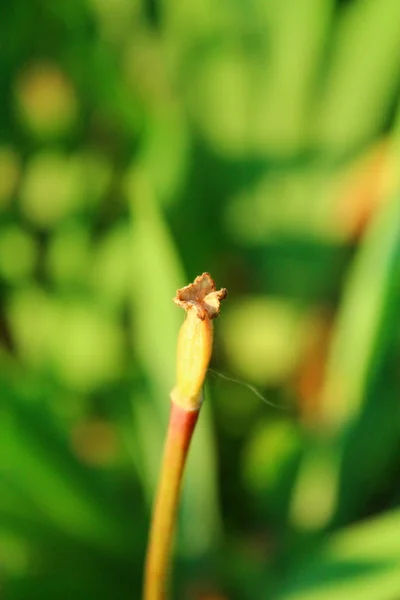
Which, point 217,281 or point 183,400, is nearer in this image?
point 183,400

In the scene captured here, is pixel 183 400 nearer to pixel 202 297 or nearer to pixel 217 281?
pixel 202 297

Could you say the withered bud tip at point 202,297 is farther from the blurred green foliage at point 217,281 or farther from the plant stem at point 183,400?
the blurred green foliage at point 217,281

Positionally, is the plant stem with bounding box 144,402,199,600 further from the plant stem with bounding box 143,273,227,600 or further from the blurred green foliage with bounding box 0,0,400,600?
the blurred green foliage with bounding box 0,0,400,600

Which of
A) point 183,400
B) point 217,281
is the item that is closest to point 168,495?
point 183,400

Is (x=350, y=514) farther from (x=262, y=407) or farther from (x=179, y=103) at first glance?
(x=179, y=103)

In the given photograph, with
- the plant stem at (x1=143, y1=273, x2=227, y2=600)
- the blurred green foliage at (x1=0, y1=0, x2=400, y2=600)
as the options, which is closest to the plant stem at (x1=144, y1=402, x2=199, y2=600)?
the plant stem at (x1=143, y1=273, x2=227, y2=600)

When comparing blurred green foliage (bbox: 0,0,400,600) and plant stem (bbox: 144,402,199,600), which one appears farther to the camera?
blurred green foliage (bbox: 0,0,400,600)
